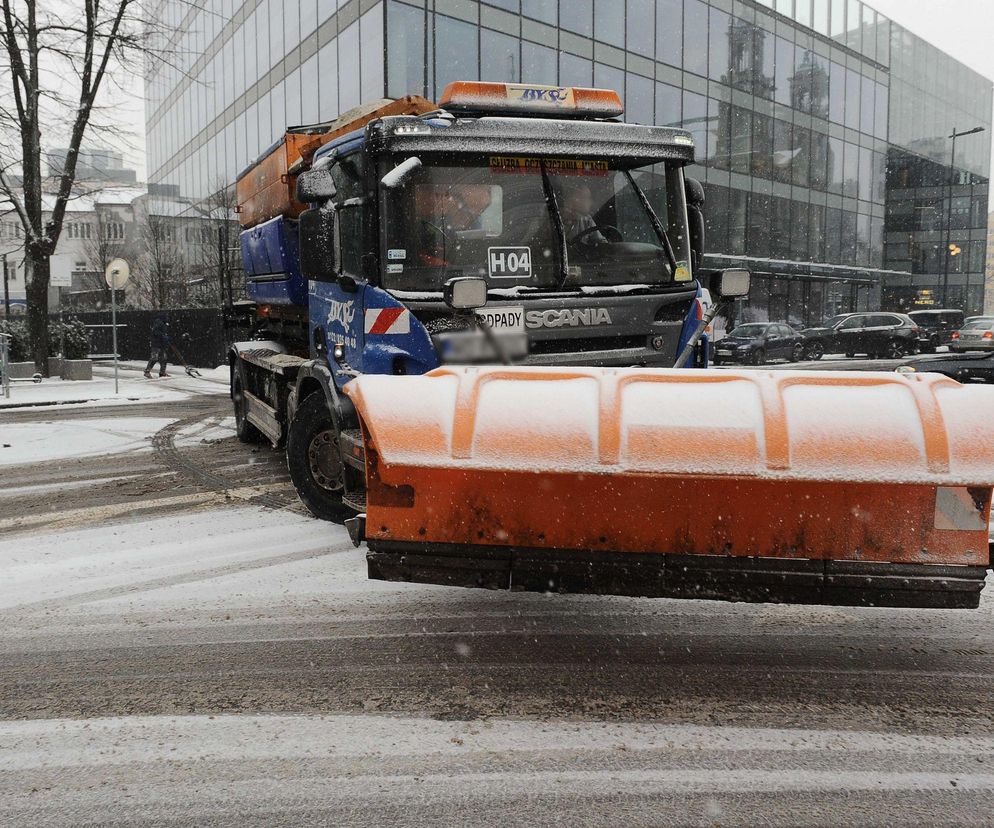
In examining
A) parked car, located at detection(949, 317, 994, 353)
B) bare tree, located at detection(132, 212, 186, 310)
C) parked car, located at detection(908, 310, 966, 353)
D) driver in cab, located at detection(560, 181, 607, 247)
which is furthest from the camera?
bare tree, located at detection(132, 212, 186, 310)

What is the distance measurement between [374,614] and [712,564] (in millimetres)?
2011

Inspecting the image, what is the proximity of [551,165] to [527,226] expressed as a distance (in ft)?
1.66

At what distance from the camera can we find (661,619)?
4.71 meters

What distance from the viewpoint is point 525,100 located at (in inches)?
247

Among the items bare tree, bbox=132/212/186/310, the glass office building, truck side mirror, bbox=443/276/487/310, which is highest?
the glass office building

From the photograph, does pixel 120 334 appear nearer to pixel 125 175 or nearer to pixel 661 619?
pixel 661 619

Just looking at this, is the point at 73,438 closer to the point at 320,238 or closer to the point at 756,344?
the point at 320,238

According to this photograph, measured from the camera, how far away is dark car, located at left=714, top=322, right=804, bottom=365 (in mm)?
28203

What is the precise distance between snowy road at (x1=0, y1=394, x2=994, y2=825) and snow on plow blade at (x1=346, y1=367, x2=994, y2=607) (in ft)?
1.67

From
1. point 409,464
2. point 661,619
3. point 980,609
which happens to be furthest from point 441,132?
point 980,609

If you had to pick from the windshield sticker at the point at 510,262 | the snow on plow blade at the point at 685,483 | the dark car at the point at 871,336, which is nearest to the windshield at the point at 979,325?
the dark car at the point at 871,336

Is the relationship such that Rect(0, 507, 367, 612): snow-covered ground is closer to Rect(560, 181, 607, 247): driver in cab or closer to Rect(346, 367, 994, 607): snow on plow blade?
Rect(346, 367, 994, 607): snow on plow blade

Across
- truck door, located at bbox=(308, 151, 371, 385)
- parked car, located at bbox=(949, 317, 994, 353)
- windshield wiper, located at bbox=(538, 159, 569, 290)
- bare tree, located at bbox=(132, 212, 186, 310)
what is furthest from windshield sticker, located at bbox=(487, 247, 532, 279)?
bare tree, located at bbox=(132, 212, 186, 310)

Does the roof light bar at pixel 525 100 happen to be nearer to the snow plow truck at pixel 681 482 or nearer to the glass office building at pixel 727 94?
the snow plow truck at pixel 681 482
